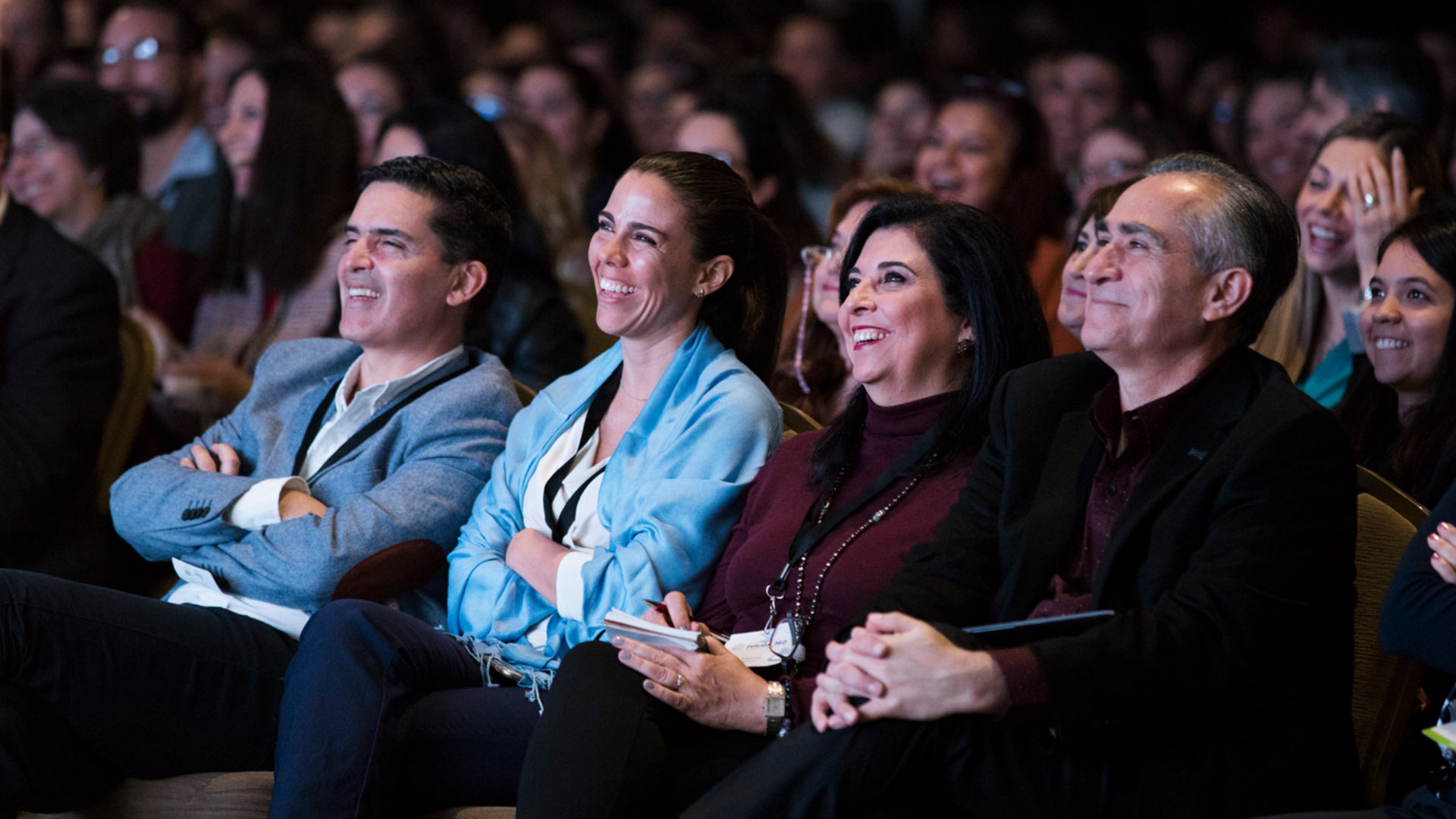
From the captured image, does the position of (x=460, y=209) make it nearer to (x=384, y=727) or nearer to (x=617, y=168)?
(x=384, y=727)

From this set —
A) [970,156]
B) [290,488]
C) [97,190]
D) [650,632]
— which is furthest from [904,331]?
[97,190]

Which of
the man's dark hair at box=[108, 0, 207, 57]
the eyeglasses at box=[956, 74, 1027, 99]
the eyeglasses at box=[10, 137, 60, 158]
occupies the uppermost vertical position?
the man's dark hair at box=[108, 0, 207, 57]

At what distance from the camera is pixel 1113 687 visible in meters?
1.80

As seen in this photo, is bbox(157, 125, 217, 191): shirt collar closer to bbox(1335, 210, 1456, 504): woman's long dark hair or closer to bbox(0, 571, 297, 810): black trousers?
bbox(0, 571, 297, 810): black trousers

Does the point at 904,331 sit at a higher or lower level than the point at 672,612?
higher

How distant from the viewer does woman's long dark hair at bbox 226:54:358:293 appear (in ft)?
13.9

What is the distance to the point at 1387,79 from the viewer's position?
169 inches

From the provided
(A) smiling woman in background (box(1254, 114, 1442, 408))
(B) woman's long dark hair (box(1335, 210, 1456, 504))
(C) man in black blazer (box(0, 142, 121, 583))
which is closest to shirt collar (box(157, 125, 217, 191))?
(C) man in black blazer (box(0, 142, 121, 583))

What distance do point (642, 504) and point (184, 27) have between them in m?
4.62

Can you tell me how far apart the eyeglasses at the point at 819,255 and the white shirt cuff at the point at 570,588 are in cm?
107

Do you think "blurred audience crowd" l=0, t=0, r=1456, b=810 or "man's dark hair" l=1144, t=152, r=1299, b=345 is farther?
"blurred audience crowd" l=0, t=0, r=1456, b=810

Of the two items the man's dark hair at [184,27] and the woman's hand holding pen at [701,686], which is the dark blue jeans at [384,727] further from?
the man's dark hair at [184,27]

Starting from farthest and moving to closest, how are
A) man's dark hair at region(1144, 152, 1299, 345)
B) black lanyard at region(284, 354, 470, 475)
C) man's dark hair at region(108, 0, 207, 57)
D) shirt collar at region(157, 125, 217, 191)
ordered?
man's dark hair at region(108, 0, 207, 57), shirt collar at region(157, 125, 217, 191), black lanyard at region(284, 354, 470, 475), man's dark hair at region(1144, 152, 1299, 345)

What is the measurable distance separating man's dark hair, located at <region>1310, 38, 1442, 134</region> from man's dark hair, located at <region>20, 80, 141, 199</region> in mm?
3563
